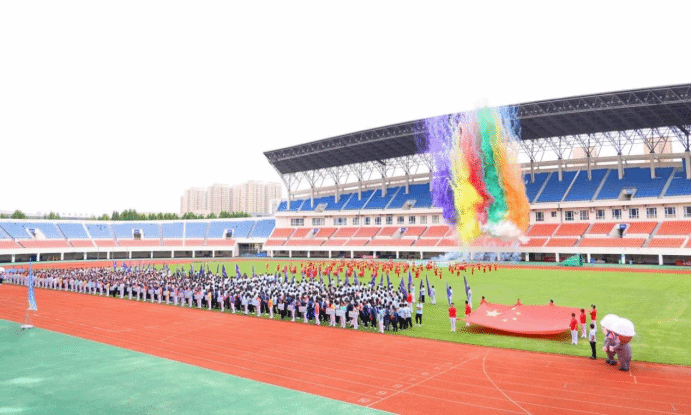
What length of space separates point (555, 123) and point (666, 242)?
15522 mm

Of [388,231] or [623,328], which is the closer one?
[623,328]

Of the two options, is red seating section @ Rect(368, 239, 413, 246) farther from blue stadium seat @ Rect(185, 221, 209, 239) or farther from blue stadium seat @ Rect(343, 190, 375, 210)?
blue stadium seat @ Rect(185, 221, 209, 239)

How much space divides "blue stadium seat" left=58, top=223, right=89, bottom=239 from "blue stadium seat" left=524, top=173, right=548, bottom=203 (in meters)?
62.5

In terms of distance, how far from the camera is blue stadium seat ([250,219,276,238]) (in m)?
73.9

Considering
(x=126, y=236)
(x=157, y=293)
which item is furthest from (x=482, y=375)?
(x=126, y=236)

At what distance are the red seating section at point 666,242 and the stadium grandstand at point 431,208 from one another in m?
0.08

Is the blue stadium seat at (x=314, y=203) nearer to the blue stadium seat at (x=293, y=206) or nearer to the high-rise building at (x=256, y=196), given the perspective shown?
the blue stadium seat at (x=293, y=206)

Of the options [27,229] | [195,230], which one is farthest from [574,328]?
[27,229]

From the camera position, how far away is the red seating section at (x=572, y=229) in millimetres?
49750

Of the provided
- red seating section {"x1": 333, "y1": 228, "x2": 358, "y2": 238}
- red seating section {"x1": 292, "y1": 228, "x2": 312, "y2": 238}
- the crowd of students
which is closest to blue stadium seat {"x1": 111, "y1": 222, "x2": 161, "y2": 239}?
red seating section {"x1": 292, "y1": 228, "x2": 312, "y2": 238}

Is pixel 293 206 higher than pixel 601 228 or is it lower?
higher

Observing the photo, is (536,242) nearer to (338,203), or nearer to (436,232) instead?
(436,232)

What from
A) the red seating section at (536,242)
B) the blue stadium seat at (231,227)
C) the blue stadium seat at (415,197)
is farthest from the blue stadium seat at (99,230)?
the red seating section at (536,242)

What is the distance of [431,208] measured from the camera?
60.8 metres
